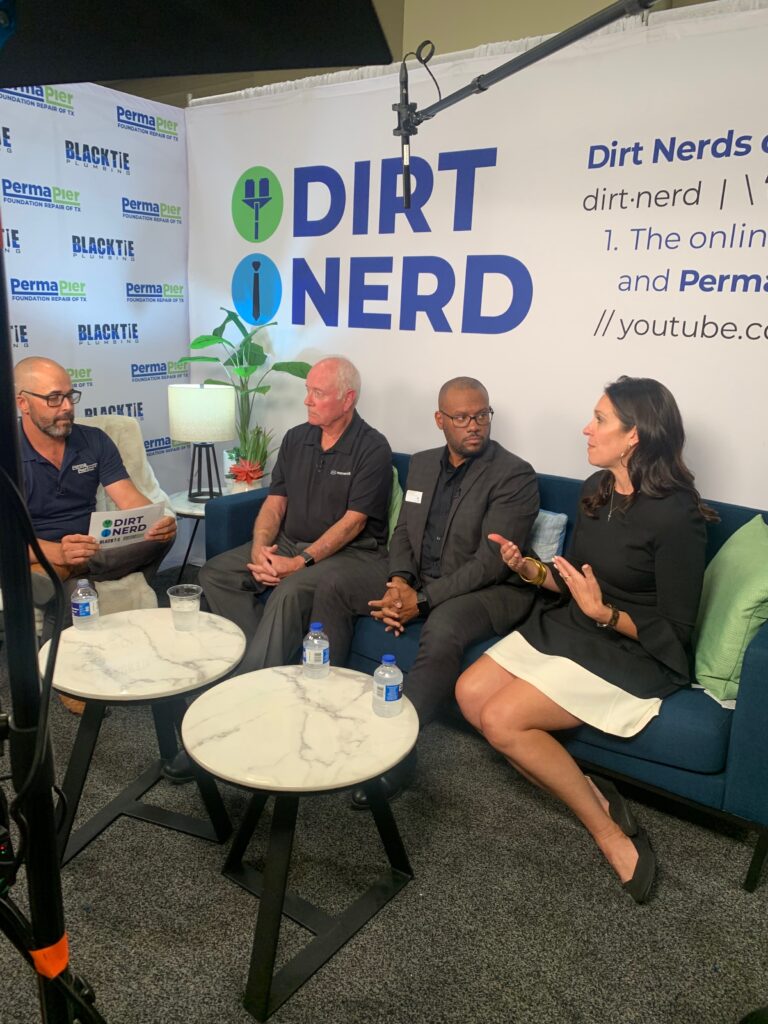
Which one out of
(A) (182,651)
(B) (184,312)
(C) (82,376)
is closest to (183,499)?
(C) (82,376)

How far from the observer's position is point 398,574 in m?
2.81

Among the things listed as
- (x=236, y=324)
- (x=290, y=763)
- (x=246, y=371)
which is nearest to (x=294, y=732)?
(x=290, y=763)

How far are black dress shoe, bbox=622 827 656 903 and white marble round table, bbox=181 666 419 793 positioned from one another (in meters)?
0.73

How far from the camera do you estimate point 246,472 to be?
3697mm

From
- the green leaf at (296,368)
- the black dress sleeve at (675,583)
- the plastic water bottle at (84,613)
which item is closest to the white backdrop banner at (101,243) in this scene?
the green leaf at (296,368)

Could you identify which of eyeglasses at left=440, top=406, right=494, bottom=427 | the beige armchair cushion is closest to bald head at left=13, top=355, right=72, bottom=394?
the beige armchair cushion

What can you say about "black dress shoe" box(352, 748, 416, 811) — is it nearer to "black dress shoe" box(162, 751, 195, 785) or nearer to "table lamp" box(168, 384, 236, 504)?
"black dress shoe" box(162, 751, 195, 785)

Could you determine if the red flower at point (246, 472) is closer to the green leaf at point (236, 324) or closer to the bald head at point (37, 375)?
the green leaf at point (236, 324)

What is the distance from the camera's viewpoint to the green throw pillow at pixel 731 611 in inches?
84.0

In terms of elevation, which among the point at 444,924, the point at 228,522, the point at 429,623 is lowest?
the point at 444,924

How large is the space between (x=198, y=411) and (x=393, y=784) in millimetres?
1996

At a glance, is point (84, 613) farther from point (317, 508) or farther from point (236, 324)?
point (236, 324)

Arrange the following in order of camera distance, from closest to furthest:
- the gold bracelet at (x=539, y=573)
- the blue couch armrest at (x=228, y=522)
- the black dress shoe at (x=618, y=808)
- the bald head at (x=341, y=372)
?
the black dress shoe at (x=618, y=808) < the gold bracelet at (x=539, y=573) < the bald head at (x=341, y=372) < the blue couch armrest at (x=228, y=522)

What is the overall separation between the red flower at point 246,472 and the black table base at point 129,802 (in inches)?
60.6
